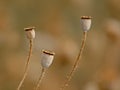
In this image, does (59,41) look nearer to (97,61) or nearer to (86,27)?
(97,61)

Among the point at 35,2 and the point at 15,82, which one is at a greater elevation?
the point at 35,2

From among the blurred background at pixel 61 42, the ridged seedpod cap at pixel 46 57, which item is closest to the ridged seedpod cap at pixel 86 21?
the ridged seedpod cap at pixel 46 57

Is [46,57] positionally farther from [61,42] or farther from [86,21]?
[61,42]

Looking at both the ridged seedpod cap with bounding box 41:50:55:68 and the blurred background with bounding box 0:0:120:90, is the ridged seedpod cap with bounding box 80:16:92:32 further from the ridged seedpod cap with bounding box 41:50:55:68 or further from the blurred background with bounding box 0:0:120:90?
the blurred background with bounding box 0:0:120:90

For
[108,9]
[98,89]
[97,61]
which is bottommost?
[98,89]

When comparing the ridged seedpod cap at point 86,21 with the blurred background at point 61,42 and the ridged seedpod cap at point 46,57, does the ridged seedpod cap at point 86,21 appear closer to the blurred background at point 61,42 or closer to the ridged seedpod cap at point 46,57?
the ridged seedpod cap at point 46,57

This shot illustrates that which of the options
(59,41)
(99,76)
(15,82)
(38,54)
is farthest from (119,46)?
(15,82)

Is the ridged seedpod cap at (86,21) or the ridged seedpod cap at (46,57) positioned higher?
the ridged seedpod cap at (86,21)

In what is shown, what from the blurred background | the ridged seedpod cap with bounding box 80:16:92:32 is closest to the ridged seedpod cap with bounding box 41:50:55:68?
the ridged seedpod cap with bounding box 80:16:92:32

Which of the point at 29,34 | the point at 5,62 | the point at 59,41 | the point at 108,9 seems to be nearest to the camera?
the point at 29,34

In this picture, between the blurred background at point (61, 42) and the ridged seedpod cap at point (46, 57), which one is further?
the blurred background at point (61, 42)
